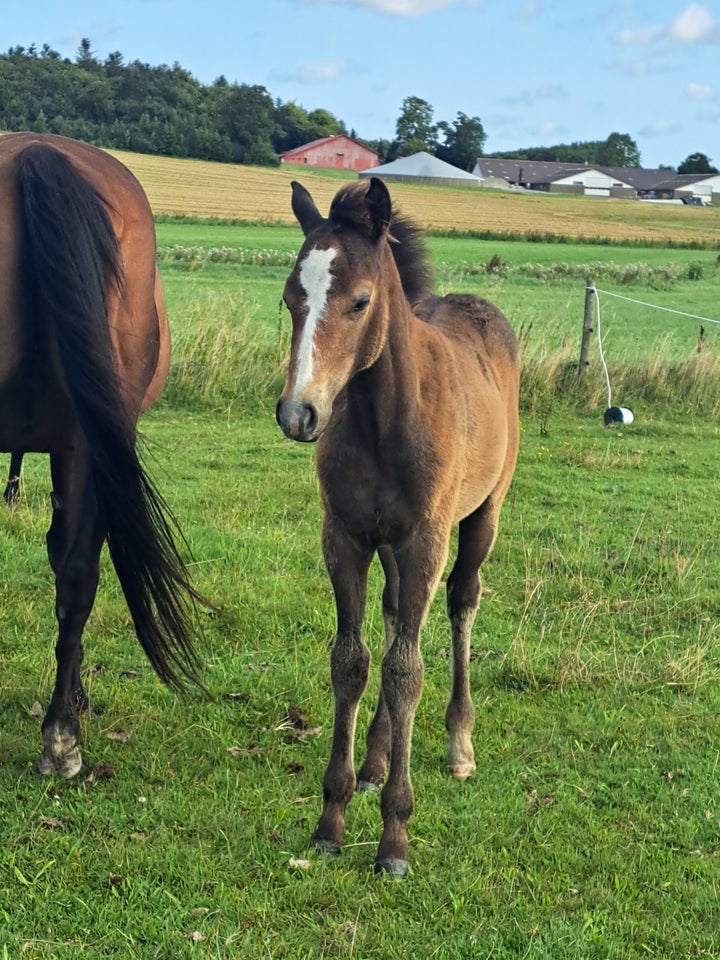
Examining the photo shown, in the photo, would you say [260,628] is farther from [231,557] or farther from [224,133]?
[224,133]

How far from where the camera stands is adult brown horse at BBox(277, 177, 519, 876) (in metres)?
2.92

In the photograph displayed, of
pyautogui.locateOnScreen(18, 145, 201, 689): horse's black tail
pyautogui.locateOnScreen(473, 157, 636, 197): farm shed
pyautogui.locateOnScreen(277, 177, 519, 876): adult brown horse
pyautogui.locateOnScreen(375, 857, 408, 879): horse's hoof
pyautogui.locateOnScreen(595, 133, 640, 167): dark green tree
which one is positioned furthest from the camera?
pyautogui.locateOnScreen(595, 133, 640, 167): dark green tree

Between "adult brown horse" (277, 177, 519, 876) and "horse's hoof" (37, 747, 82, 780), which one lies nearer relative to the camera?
"adult brown horse" (277, 177, 519, 876)

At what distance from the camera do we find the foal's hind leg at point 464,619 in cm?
406

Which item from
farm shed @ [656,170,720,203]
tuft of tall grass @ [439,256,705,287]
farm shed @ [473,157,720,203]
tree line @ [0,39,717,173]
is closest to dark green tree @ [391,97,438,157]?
tree line @ [0,39,717,173]

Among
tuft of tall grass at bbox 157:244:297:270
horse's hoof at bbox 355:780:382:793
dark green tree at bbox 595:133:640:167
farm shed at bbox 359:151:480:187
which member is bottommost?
horse's hoof at bbox 355:780:382:793

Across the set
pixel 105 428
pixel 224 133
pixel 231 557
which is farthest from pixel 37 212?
pixel 224 133

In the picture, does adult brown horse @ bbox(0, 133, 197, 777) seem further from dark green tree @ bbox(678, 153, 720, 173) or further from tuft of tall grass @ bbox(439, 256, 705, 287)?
dark green tree @ bbox(678, 153, 720, 173)

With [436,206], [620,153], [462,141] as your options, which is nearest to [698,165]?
[620,153]

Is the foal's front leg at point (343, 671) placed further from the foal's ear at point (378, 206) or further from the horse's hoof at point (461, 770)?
the foal's ear at point (378, 206)

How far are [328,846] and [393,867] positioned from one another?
0.27 metres

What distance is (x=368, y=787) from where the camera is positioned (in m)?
3.93

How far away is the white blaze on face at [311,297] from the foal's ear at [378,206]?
24cm

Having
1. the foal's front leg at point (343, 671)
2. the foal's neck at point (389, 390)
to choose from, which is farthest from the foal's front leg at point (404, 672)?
the foal's neck at point (389, 390)
